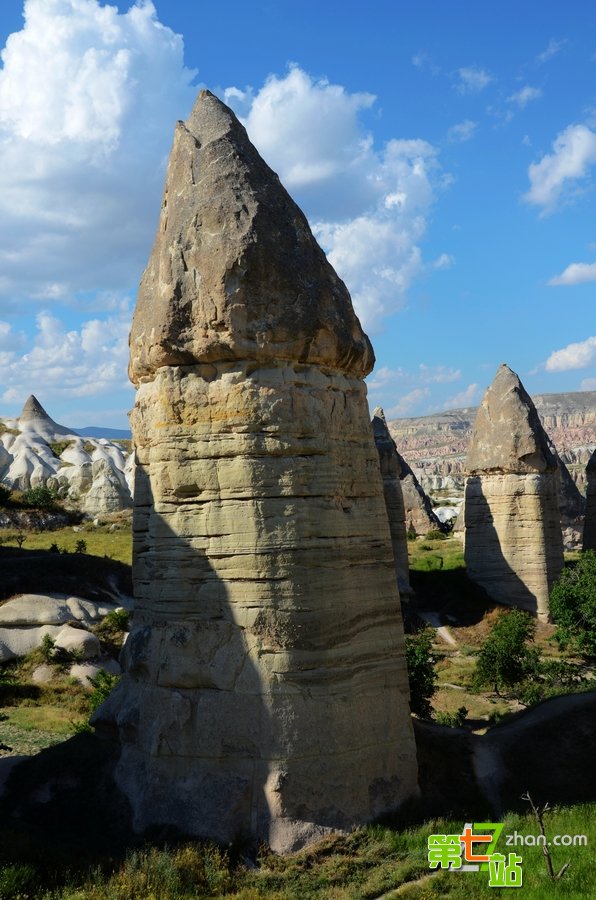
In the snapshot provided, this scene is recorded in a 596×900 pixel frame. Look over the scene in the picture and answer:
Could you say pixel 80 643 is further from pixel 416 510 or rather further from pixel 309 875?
pixel 416 510

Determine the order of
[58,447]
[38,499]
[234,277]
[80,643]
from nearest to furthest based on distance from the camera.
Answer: [234,277] → [80,643] → [38,499] → [58,447]

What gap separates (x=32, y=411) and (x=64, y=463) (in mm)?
9814

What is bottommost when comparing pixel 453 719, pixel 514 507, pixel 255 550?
pixel 453 719

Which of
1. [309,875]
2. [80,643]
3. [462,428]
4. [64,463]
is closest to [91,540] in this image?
[64,463]

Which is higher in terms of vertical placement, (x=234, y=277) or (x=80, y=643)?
(x=234, y=277)

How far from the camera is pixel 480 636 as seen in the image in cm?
2000

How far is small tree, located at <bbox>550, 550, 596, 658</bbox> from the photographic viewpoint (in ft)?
52.0

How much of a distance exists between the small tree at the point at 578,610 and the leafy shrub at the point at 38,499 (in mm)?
27044

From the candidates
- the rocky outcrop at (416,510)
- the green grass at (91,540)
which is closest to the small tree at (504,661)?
the green grass at (91,540)

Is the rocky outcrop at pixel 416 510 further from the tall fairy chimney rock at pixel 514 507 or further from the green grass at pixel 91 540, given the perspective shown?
the tall fairy chimney rock at pixel 514 507

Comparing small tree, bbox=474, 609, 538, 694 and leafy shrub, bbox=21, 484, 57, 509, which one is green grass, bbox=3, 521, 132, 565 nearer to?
leafy shrub, bbox=21, 484, 57, 509

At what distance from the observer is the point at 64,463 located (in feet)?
145

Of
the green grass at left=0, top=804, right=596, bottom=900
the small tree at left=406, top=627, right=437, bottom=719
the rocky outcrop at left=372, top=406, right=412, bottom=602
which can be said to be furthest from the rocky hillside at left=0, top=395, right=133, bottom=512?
the green grass at left=0, top=804, right=596, bottom=900

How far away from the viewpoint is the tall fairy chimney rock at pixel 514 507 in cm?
2011
